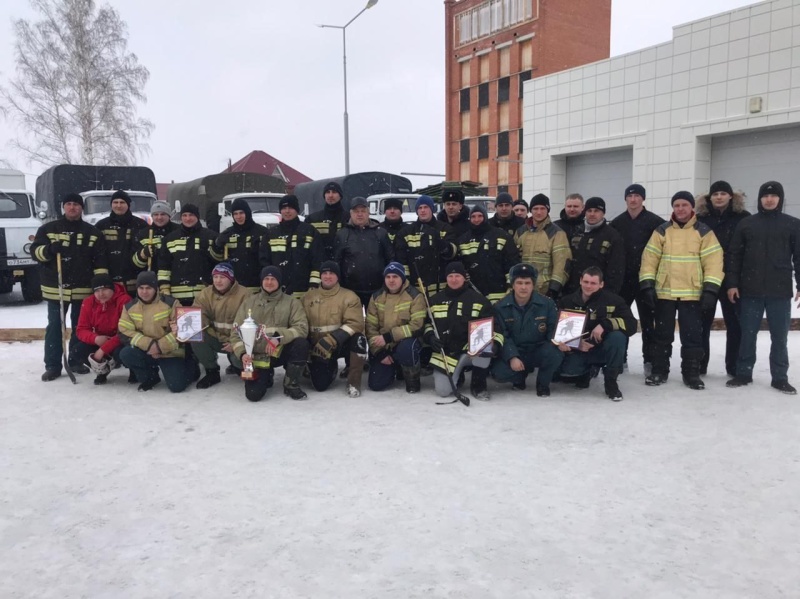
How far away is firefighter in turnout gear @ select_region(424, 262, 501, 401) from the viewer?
5.77m

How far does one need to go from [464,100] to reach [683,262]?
37.0 m

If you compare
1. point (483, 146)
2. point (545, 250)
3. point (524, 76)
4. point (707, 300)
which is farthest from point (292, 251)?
point (483, 146)

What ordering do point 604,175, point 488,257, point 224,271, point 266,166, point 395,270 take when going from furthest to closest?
point 266,166 < point 604,175 < point 488,257 < point 224,271 < point 395,270

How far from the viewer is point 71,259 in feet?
21.7

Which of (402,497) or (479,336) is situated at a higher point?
(479,336)

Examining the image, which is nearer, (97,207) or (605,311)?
(605,311)

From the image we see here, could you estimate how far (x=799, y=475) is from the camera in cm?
386

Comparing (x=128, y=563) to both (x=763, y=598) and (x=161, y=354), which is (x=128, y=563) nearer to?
(x=763, y=598)

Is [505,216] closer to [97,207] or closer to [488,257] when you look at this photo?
[488,257]

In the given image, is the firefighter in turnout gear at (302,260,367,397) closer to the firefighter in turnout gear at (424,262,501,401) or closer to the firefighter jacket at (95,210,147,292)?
the firefighter in turnout gear at (424,262,501,401)

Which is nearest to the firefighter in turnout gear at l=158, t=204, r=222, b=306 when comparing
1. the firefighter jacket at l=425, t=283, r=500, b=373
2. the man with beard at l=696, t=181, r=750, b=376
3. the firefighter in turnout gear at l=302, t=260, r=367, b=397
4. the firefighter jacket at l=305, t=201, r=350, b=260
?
the firefighter jacket at l=305, t=201, r=350, b=260

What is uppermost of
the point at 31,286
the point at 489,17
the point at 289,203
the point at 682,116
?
the point at 489,17

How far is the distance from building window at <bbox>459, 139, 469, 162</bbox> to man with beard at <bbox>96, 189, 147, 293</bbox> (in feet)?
115

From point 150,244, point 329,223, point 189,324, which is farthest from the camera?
point 329,223
